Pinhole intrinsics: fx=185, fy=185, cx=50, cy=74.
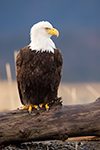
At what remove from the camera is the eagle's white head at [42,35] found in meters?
5.15

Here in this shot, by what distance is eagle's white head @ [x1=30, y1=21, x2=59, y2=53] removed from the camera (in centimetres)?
515

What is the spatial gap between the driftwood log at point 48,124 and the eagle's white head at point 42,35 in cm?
179

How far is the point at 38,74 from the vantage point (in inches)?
199

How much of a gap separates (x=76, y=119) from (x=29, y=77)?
5.65 ft

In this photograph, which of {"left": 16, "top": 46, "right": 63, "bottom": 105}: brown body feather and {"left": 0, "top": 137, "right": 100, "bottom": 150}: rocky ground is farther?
{"left": 0, "top": 137, "right": 100, "bottom": 150}: rocky ground

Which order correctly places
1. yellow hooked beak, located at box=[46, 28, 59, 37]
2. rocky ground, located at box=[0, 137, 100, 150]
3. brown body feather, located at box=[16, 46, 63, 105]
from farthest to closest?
rocky ground, located at box=[0, 137, 100, 150], yellow hooked beak, located at box=[46, 28, 59, 37], brown body feather, located at box=[16, 46, 63, 105]

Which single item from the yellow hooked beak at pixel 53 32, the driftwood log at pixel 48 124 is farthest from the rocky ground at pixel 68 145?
the yellow hooked beak at pixel 53 32

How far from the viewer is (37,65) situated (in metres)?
5.03

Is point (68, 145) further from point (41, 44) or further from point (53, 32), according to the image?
point (53, 32)

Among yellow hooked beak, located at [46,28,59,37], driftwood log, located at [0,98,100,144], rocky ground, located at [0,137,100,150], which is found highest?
yellow hooked beak, located at [46,28,59,37]

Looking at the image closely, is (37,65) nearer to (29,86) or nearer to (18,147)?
(29,86)

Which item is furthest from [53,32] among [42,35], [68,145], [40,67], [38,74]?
[68,145]

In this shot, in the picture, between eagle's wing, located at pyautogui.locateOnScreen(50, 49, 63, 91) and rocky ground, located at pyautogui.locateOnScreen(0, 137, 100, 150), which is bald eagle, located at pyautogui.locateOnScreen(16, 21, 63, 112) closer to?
eagle's wing, located at pyautogui.locateOnScreen(50, 49, 63, 91)

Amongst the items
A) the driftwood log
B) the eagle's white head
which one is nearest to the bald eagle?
the eagle's white head
